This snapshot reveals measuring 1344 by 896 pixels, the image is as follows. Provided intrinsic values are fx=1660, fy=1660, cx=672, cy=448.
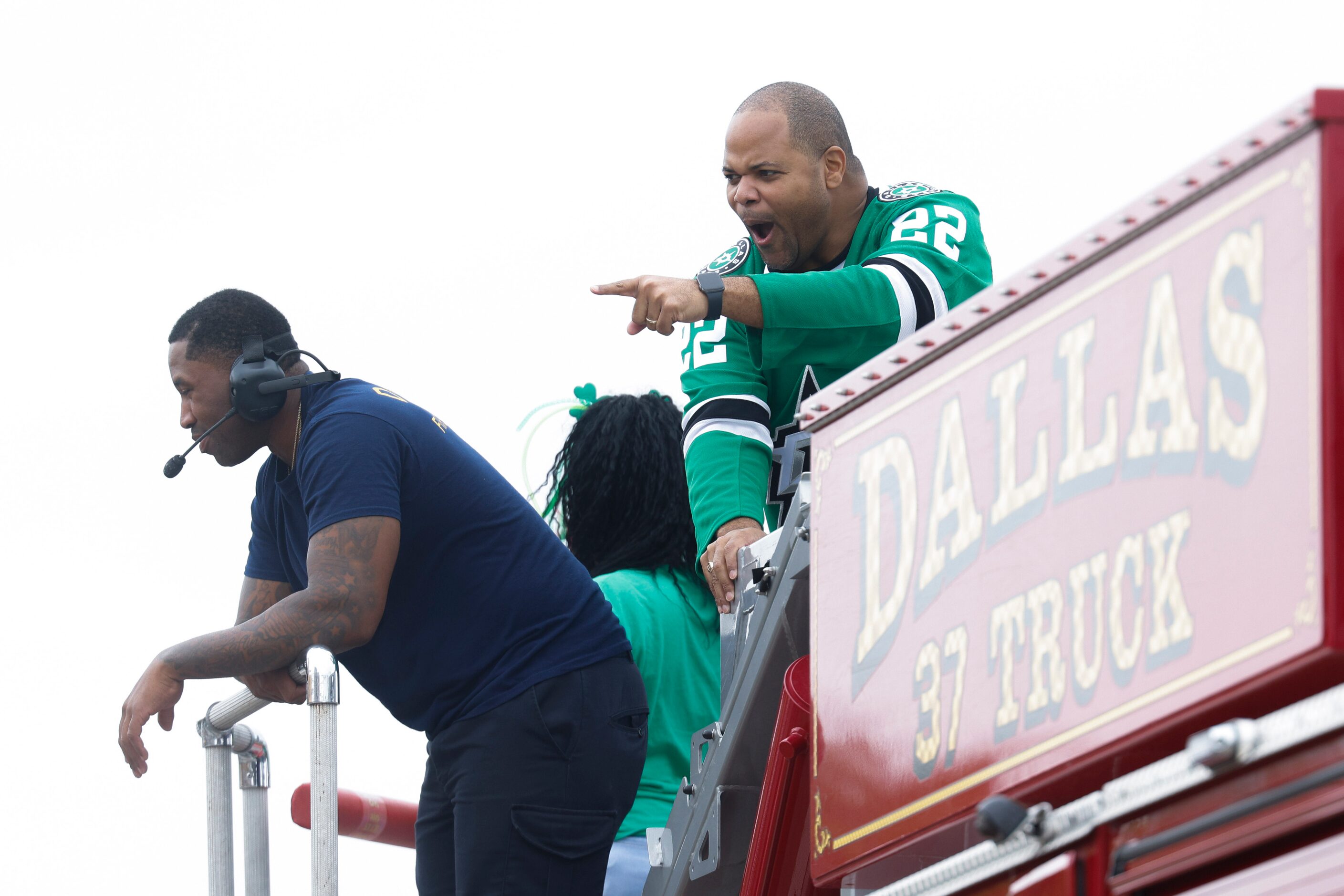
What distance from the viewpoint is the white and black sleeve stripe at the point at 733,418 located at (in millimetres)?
3682

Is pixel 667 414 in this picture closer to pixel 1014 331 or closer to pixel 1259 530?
pixel 1014 331

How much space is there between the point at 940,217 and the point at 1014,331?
161 cm

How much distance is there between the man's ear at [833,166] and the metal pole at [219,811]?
71.7 inches

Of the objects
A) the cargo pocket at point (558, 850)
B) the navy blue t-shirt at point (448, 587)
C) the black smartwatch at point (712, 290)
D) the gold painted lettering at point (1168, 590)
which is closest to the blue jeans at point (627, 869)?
the cargo pocket at point (558, 850)

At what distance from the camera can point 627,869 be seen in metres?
3.62

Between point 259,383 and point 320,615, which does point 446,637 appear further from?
point 259,383

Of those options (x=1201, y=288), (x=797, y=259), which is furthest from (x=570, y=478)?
(x=1201, y=288)

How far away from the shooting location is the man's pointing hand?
300 centimetres

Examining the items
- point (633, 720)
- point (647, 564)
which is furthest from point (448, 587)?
point (647, 564)

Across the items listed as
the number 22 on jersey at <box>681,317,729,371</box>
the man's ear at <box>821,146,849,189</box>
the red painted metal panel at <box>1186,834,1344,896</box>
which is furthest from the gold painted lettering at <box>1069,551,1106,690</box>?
the man's ear at <box>821,146,849,189</box>

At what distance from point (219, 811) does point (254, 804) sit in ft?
0.32

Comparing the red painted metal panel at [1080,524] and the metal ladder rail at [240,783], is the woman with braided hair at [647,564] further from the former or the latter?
the red painted metal panel at [1080,524]

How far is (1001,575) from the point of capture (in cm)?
208

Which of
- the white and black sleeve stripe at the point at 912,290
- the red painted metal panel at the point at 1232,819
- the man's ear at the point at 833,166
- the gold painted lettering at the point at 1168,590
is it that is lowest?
the red painted metal panel at the point at 1232,819
